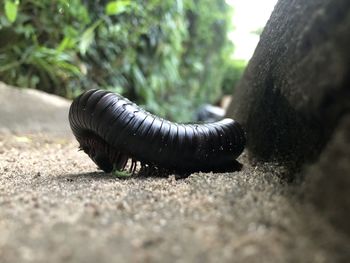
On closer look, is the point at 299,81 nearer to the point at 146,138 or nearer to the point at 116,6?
the point at 146,138

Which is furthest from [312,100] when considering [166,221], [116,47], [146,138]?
[116,47]

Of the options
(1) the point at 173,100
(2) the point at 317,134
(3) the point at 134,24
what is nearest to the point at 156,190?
(2) the point at 317,134

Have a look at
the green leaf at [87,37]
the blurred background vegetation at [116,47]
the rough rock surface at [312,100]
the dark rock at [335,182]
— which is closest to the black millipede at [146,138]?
the rough rock surface at [312,100]

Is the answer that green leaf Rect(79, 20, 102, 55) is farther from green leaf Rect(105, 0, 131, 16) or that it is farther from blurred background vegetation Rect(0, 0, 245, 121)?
green leaf Rect(105, 0, 131, 16)

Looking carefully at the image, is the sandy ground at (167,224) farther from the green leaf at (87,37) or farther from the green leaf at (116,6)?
the green leaf at (116,6)

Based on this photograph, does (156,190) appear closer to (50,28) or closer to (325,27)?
(325,27)

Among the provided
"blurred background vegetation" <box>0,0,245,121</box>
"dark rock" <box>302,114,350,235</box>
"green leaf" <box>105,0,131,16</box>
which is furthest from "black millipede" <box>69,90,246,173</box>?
"green leaf" <box>105,0,131,16</box>
